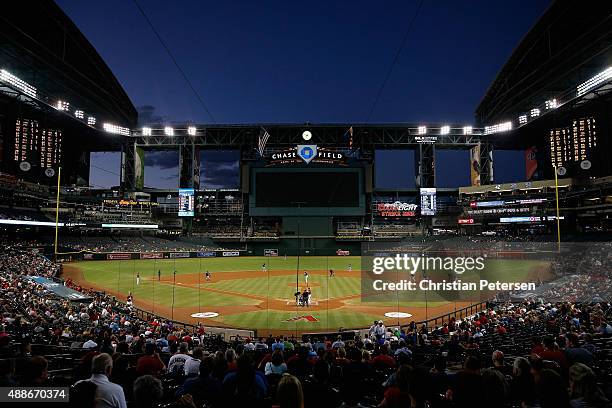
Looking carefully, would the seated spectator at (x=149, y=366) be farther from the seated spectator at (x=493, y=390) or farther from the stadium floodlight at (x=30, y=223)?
the stadium floodlight at (x=30, y=223)

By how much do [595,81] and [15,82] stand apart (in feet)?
247

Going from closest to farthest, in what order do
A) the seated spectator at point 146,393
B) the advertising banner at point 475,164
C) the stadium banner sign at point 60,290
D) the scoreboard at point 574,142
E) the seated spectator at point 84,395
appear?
the seated spectator at point 146,393 < the seated spectator at point 84,395 < the stadium banner sign at point 60,290 < the scoreboard at point 574,142 < the advertising banner at point 475,164

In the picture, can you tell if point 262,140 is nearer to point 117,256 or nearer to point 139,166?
point 139,166

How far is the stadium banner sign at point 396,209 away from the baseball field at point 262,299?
32079 millimetres

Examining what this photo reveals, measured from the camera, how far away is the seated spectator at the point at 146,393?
11.1 ft

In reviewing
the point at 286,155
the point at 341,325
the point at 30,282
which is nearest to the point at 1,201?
the point at 30,282

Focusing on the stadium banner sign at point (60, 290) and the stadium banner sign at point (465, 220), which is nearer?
the stadium banner sign at point (60, 290)

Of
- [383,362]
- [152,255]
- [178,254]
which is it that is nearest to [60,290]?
[383,362]

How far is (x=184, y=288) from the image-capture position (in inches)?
1460

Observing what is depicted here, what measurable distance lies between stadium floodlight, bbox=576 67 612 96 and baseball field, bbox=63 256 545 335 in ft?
114

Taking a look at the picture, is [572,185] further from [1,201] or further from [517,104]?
[1,201]

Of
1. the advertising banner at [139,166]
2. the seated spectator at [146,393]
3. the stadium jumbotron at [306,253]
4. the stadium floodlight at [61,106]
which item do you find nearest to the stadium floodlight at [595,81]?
the stadium jumbotron at [306,253]

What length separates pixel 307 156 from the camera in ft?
252

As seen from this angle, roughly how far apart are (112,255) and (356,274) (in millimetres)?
39739
